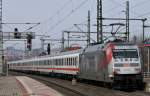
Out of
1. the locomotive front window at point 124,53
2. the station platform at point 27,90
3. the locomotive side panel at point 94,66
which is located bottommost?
the station platform at point 27,90

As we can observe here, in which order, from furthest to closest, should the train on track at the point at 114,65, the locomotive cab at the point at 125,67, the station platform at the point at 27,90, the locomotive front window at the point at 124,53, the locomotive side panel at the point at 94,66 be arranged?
the locomotive side panel at the point at 94,66, the locomotive front window at the point at 124,53, the train on track at the point at 114,65, the locomotive cab at the point at 125,67, the station platform at the point at 27,90

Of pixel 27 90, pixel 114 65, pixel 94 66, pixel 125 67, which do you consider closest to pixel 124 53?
pixel 125 67

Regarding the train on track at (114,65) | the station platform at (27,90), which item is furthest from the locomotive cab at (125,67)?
the station platform at (27,90)

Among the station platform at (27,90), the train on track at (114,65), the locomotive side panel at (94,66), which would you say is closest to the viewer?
the station platform at (27,90)

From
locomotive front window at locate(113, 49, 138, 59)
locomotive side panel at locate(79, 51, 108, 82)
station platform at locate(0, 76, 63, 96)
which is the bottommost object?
station platform at locate(0, 76, 63, 96)

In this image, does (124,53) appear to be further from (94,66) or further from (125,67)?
(94,66)

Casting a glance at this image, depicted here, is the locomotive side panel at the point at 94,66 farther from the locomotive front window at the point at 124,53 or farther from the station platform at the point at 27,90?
the station platform at the point at 27,90

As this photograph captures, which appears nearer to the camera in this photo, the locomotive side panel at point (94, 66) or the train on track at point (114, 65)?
the train on track at point (114, 65)

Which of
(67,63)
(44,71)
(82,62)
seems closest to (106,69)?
(82,62)

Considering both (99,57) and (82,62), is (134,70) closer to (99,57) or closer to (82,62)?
(99,57)

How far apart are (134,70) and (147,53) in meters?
20.7

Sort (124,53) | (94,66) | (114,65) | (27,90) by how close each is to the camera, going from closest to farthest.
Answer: (114,65), (27,90), (124,53), (94,66)

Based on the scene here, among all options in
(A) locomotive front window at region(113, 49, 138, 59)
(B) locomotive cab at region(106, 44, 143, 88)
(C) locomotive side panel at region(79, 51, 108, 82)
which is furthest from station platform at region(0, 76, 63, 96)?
(A) locomotive front window at region(113, 49, 138, 59)

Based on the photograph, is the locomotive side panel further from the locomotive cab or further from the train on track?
the locomotive cab
